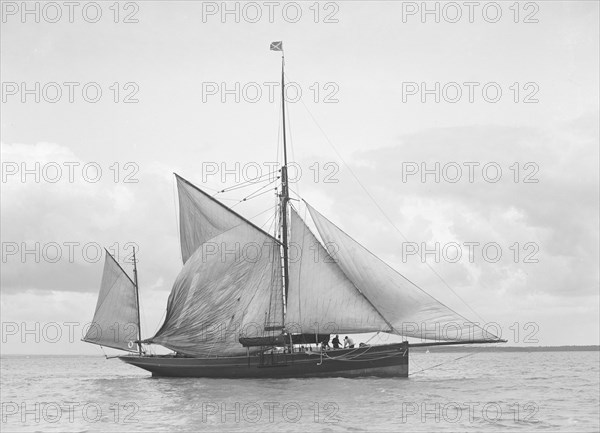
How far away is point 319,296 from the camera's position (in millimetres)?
45781

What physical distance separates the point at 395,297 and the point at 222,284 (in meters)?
12.2

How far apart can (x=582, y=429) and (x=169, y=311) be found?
3157 centimetres

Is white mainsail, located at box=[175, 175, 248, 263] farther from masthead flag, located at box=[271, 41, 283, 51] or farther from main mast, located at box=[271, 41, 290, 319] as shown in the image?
masthead flag, located at box=[271, 41, 283, 51]

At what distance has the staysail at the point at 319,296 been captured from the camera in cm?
4431

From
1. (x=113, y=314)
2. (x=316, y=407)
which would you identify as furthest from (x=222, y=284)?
(x=316, y=407)

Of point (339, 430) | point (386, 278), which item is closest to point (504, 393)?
point (386, 278)

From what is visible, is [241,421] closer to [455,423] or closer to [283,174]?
[455,423]

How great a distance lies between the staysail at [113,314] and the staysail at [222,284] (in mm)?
12217

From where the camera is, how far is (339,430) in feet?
86.1

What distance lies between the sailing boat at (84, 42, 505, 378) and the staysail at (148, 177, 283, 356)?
2.6 inches

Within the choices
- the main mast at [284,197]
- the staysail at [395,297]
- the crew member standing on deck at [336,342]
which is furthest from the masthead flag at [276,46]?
the crew member standing on deck at [336,342]

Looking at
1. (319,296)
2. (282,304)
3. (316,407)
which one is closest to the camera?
(316,407)

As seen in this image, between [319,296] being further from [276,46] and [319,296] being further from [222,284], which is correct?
[276,46]

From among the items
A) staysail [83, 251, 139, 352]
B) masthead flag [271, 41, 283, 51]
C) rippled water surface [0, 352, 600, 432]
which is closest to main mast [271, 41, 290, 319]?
masthead flag [271, 41, 283, 51]
